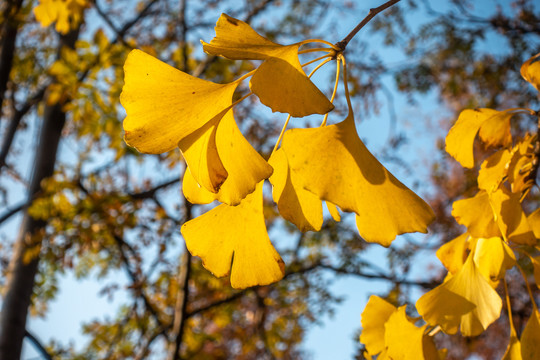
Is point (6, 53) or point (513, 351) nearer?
point (513, 351)

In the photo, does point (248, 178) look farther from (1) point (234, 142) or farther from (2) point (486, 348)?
(2) point (486, 348)

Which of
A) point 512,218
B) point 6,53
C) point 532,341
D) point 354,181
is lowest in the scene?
point 532,341

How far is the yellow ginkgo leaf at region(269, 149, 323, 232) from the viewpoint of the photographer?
46 cm

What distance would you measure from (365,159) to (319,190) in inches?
2.7

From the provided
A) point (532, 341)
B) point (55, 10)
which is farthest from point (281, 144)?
point (55, 10)

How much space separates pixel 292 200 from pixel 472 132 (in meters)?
0.35

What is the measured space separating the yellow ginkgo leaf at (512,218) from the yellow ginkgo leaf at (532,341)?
101mm

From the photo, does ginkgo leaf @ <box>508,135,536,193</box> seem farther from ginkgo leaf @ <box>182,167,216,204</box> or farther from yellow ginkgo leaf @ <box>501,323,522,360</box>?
ginkgo leaf @ <box>182,167,216,204</box>

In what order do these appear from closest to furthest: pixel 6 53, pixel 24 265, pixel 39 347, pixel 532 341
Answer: pixel 532 341 → pixel 39 347 → pixel 24 265 → pixel 6 53

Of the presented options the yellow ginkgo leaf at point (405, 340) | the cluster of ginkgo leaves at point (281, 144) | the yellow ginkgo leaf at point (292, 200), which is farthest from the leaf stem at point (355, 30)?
the yellow ginkgo leaf at point (405, 340)

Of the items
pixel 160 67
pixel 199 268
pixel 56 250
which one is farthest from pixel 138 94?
pixel 199 268

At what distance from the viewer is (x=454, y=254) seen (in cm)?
66

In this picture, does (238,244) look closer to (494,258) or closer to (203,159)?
(203,159)

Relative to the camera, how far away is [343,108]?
2262 millimetres
